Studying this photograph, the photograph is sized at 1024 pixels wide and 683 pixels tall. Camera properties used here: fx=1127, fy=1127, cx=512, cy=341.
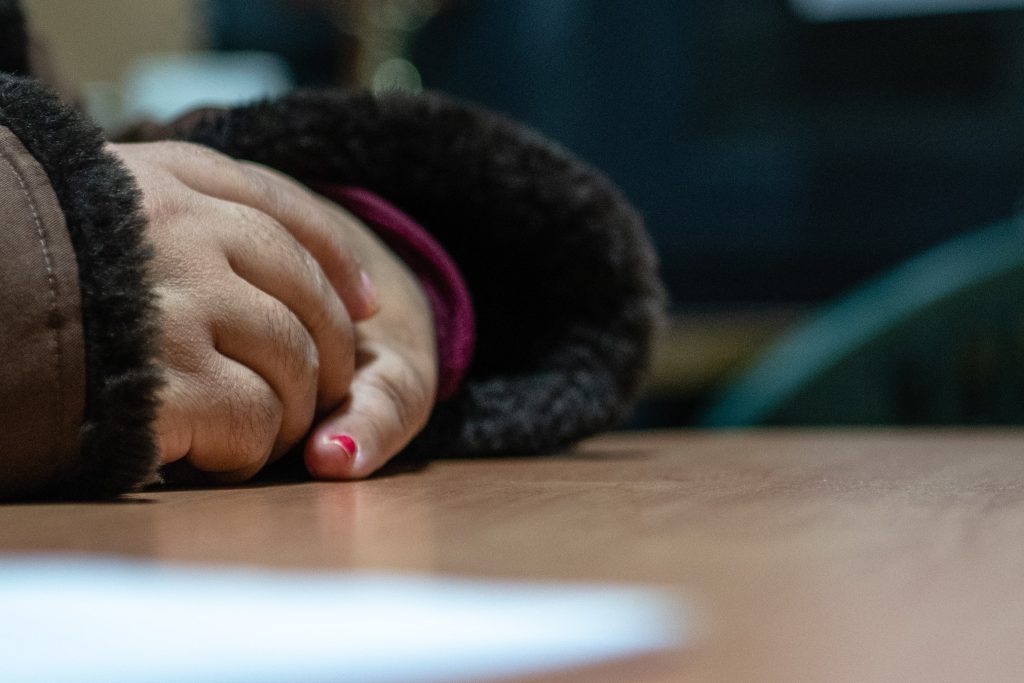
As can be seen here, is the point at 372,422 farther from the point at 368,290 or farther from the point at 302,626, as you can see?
the point at 302,626

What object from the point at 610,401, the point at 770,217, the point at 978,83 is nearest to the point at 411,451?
the point at 610,401

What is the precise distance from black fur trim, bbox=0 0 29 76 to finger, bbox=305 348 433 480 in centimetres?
23

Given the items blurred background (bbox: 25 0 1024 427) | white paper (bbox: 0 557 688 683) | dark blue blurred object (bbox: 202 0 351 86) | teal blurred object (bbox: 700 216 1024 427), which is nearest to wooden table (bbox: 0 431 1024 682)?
white paper (bbox: 0 557 688 683)

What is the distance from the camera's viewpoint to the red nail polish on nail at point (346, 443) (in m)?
0.34

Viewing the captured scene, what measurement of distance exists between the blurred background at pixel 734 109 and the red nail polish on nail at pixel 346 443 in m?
1.23

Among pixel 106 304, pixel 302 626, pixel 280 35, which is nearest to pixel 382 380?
pixel 106 304

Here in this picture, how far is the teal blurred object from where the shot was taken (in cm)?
86

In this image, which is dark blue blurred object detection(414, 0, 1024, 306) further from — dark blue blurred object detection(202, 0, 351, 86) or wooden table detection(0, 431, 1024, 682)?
wooden table detection(0, 431, 1024, 682)

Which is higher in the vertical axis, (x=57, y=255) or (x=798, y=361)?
(x=57, y=255)

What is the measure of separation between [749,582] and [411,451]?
0.82 feet

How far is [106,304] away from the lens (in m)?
0.27

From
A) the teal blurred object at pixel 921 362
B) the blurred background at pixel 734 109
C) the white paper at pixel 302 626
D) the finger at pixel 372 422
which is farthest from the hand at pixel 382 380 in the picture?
the blurred background at pixel 734 109

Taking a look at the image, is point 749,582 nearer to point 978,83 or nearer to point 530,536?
point 530,536

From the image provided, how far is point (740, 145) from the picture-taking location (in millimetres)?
1772
